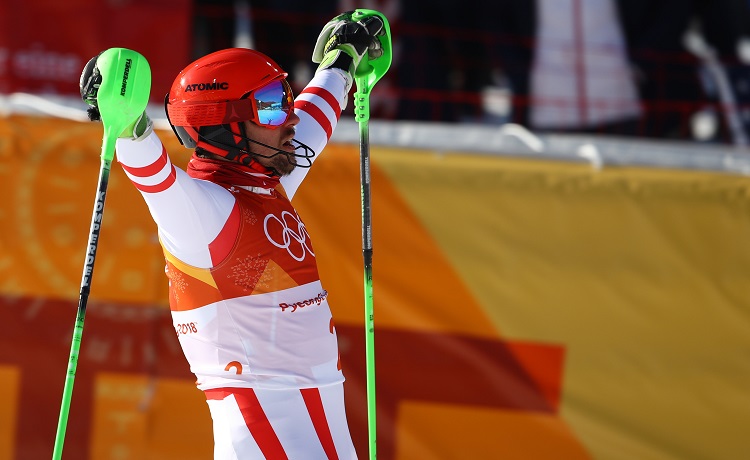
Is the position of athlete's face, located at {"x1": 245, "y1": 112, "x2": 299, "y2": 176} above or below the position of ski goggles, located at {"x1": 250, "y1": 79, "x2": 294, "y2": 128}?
below

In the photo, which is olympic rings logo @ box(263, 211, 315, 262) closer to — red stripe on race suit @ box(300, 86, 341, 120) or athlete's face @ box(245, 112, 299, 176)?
athlete's face @ box(245, 112, 299, 176)

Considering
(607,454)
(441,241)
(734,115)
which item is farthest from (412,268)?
(734,115)

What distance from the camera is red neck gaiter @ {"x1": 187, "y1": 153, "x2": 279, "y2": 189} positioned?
2.98 metres

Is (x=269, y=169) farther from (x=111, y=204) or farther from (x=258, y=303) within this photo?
(x=111, y=204)

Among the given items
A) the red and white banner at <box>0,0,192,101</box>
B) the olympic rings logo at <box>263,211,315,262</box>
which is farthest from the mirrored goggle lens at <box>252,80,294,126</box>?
the red and white banner at <box>0,0,192,101</box>

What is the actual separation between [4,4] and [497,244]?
9.62 ft

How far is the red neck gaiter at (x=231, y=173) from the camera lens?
2.98 metres

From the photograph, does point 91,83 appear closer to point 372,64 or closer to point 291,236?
point 291,236

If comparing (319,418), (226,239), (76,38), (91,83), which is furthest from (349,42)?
(76,38)

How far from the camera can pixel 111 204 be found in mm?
4820

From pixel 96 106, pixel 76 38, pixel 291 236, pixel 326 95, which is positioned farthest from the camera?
pixel 76 38

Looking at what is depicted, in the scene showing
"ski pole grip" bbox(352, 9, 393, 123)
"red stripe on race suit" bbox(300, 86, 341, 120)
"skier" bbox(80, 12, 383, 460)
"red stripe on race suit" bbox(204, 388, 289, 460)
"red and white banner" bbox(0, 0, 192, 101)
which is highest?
"red and white banner" bbox(0, 0, 192, 101)

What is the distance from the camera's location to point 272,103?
3004 mm

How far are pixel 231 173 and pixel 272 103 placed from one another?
0.24 metres
